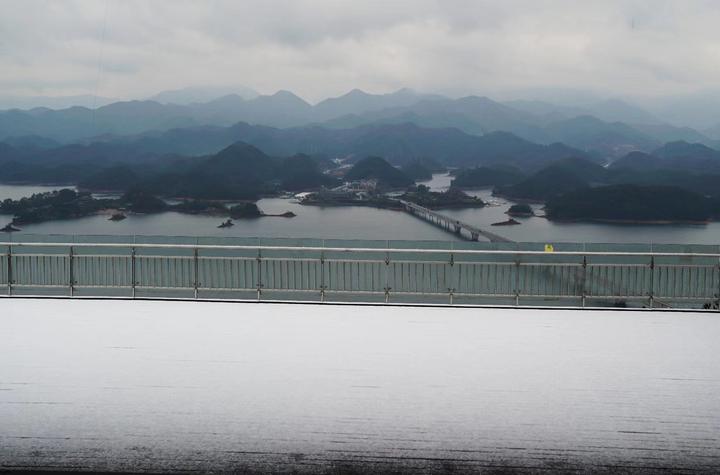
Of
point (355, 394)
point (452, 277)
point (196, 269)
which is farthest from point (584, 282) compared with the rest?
point (196, 269)

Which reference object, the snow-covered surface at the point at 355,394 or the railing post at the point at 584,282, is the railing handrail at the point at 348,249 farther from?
the snow-covered surface at the point at 355,394

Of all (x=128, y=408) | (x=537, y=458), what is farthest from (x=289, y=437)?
(x=537, y=458)

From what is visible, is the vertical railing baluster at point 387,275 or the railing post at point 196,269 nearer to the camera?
the vertical railing baluster at point 387,275

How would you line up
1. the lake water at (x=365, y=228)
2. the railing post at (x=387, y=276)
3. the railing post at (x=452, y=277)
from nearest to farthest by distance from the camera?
the railing post at (x=452, y=277), the railing post at (x=387, y=276), the lake water at (x=365, y=228)

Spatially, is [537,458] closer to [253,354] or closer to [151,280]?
[253,354]

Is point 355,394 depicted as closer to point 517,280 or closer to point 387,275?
point 387,275

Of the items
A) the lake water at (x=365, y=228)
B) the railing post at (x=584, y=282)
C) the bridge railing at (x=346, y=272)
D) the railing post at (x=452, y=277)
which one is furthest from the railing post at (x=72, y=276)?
the lake water at (x=365, y=228)

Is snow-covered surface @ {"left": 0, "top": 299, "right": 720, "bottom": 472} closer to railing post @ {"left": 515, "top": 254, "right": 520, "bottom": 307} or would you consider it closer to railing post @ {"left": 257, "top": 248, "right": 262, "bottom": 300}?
railing post @ {"left": 515, "top": 254, "right": 520, "bottom": 307}
